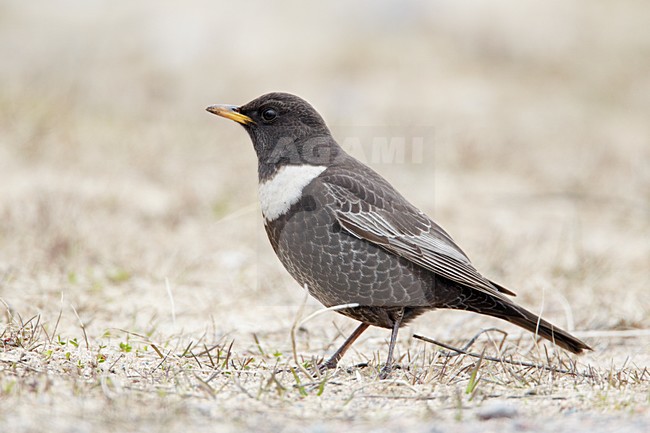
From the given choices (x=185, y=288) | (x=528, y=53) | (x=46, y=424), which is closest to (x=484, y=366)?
(x=46, y=424)

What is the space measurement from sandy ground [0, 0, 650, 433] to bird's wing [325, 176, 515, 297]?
0.47 meters

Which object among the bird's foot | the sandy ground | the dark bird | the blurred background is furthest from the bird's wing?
the blurred background

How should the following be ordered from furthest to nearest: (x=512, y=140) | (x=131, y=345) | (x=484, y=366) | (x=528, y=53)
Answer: (x=528, y=53), (x=512, y=140), (x=131, y=345), (x=484, y=366)

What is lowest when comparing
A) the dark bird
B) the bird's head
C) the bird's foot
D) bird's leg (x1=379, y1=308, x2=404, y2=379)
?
the bird's foot

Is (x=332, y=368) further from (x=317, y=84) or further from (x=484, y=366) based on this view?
(x=317, y=84)

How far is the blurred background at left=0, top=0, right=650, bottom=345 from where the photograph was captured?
6195 millimetres

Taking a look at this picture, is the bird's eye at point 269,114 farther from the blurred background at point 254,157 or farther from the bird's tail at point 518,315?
the bird's tail at point 518,315

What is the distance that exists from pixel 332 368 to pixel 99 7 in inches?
443

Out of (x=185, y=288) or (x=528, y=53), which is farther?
(x=528, y=53)

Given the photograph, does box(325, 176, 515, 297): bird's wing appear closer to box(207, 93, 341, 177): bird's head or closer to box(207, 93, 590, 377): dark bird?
box(207, 93, 590, 377): dark bird

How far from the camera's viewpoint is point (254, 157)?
972cm

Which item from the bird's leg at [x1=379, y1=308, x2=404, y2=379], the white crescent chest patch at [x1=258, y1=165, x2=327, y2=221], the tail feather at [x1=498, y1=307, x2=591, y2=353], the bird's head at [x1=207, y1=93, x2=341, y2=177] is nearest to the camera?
the bird's leg at [x1=379, y1=308, x2=404, y2=379]

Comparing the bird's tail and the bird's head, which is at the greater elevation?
the bird's head

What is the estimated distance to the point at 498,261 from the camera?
697cm
